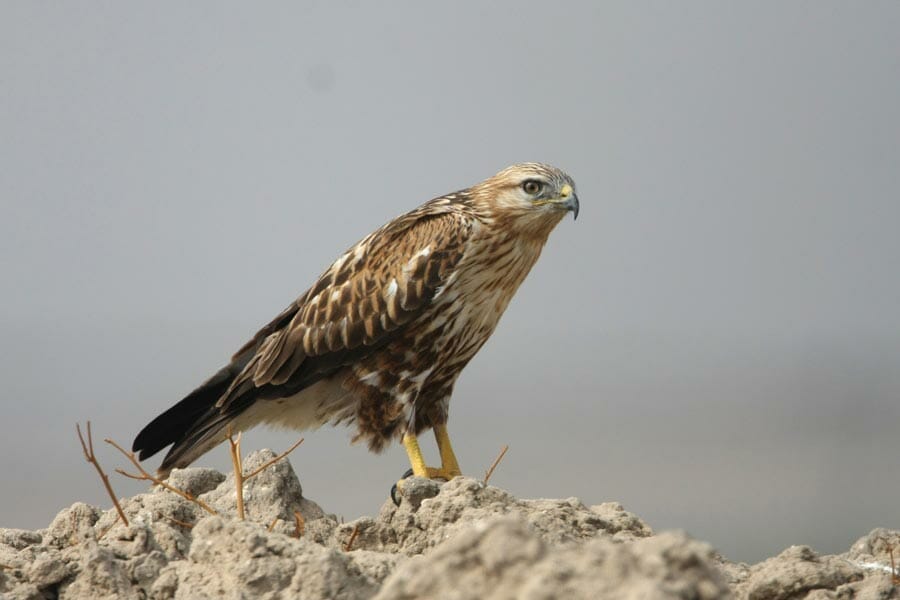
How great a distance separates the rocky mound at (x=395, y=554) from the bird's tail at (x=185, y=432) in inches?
49.8

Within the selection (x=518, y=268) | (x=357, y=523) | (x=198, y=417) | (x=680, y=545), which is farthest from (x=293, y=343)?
(x=680, y=545)

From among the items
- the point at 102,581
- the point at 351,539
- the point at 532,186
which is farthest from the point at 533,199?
the point at 102,581

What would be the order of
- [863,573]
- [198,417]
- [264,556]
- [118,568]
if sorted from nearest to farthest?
[264,556] < [118,568] < [863,573] < [198,417]

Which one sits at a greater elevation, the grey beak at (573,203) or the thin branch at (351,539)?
the grey beak at (573,203)

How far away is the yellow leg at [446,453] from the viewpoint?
308 inches

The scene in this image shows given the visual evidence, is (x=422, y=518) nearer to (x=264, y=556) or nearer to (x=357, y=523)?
(x=357, y=523)

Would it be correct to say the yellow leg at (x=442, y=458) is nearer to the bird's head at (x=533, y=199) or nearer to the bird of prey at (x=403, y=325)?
the bird of prey at (x=403, y=325)

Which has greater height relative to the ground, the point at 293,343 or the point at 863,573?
the point at 293,343

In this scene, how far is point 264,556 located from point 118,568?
2.73ft

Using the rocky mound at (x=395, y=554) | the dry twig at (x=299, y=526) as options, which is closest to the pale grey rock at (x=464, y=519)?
the rocky mound at (x=395, y=554)

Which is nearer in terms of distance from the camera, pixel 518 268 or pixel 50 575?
pixel 50 575

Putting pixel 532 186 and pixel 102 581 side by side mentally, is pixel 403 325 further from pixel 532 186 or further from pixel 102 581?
pixel 102 581

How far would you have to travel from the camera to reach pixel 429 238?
7762 millimetres

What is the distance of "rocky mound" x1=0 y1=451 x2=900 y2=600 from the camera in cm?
291
